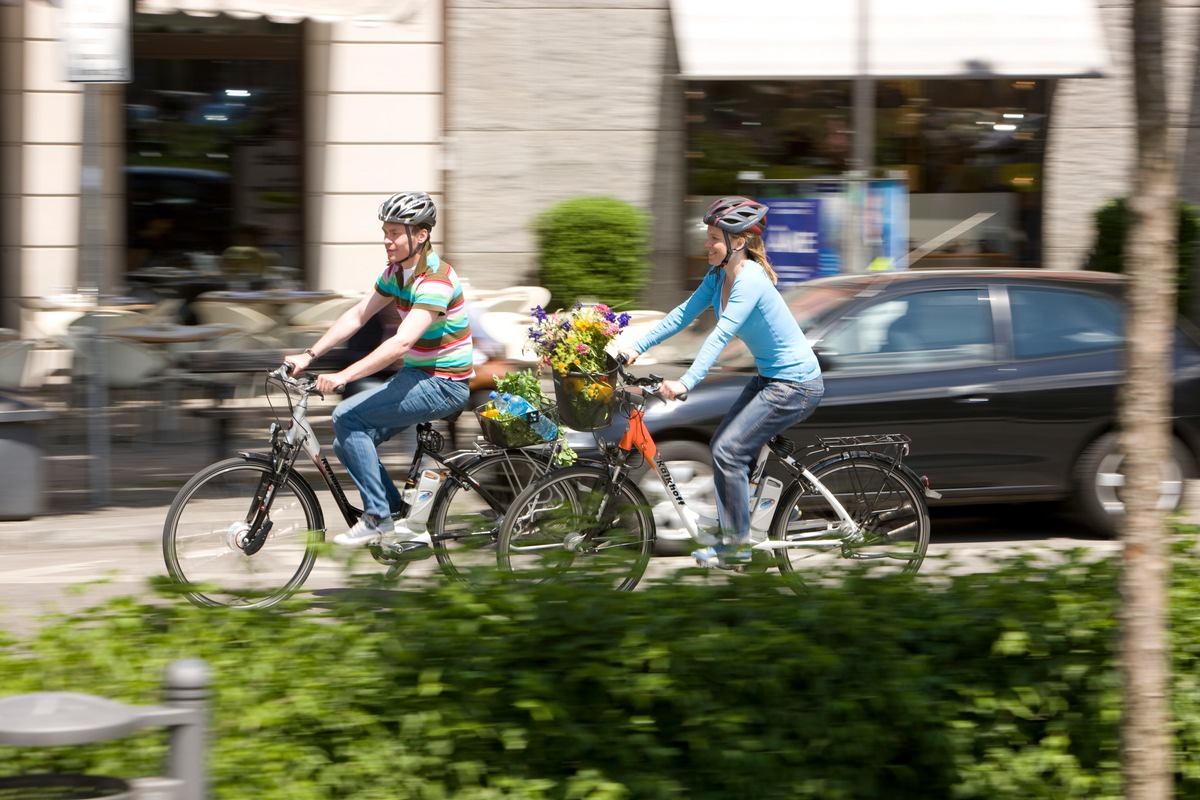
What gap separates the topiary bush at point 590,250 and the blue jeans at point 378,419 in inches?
314

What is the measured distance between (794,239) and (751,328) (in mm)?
7737

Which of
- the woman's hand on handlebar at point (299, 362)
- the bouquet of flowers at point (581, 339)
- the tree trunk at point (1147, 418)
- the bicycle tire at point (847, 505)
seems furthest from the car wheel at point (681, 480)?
the tree trunk at point (1147, 418)

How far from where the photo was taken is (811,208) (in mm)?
13945

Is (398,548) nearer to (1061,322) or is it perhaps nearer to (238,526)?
(238,526)

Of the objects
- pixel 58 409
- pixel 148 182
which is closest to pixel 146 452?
pixel 58 409

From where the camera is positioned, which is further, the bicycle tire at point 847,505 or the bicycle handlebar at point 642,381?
the bicycle tire at point 847,505

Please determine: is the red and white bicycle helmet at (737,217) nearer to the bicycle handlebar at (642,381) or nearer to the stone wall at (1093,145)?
the bicycle handlebar at (642,381)

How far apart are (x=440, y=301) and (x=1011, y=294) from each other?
3.44 metres

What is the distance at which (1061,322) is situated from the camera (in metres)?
8.20

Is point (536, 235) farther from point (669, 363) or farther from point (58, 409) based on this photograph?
point (669, 363)

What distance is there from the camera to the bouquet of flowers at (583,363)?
6285mm

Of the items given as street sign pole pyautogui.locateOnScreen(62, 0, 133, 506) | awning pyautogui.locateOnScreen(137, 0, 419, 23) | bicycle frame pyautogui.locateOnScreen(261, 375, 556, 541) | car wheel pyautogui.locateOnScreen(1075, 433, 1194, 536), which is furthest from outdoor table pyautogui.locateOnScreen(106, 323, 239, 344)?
car wheel pyautogui.locateOnScreen(1075, 433, 1194, 536)

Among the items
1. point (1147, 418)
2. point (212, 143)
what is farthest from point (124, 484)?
point (1147, 418)

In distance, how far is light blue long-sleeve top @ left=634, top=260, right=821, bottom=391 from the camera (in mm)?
6184
